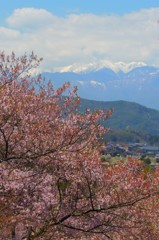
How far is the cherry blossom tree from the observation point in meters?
11.5

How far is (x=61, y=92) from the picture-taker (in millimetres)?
16719

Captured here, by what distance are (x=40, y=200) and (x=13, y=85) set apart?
4.95 meters

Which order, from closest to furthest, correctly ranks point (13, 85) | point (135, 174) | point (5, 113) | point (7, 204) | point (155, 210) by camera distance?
point (5, 113) → point (7, 204) → point (13, 85) → point (135, 174) → point (155, 210)

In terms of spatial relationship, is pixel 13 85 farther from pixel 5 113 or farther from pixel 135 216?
pixel 135 216

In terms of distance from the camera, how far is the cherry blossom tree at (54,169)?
11531 millimetres

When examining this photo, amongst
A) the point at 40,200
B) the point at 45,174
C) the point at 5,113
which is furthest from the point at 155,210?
the point at 5,113

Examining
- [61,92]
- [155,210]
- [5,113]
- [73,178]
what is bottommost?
[155,210]

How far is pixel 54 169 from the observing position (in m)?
13.6

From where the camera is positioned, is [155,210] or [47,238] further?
[155,210]

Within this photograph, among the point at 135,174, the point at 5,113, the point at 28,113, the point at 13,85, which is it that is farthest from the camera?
the point at 135,174

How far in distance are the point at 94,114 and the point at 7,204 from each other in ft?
14.9

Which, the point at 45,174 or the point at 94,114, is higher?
the point at 94,114

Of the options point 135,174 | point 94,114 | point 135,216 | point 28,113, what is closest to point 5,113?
point 28,113

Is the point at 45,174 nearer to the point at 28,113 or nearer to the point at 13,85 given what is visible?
the point at 28,113
